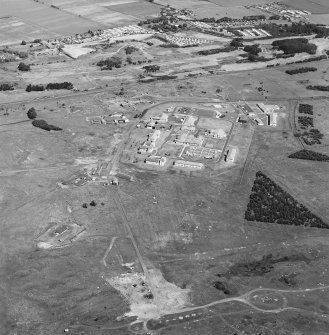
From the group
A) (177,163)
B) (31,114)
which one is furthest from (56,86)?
(177,163)

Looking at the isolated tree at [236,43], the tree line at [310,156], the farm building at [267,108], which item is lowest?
the farm building at [267,108]

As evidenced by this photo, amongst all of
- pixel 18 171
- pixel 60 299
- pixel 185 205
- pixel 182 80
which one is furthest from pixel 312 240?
pixel 182 80

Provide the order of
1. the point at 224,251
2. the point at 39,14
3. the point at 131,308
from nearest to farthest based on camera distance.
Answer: the point at 131,308 → the point at 224,251 → the point at 39,14

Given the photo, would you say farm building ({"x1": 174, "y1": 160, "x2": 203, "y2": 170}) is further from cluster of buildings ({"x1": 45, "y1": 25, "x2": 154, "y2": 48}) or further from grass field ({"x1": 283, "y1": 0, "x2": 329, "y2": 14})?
grass field ({"x1": 283, "y1": 0, "x2": 329, "y2": 14})

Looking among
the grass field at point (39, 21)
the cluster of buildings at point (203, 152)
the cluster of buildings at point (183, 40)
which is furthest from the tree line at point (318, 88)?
the grass field at point (39, 21)

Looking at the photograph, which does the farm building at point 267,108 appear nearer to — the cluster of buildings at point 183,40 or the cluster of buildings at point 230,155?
the cluster of buildings at point 230,155

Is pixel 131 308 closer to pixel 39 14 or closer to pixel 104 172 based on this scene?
pixel 104 172

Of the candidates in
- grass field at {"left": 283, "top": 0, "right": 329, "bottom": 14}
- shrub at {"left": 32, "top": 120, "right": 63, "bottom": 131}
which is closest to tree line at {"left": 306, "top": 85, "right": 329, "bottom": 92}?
shrub at {"left": 32, "top": 120, "right": 63, "bottom": 131}
